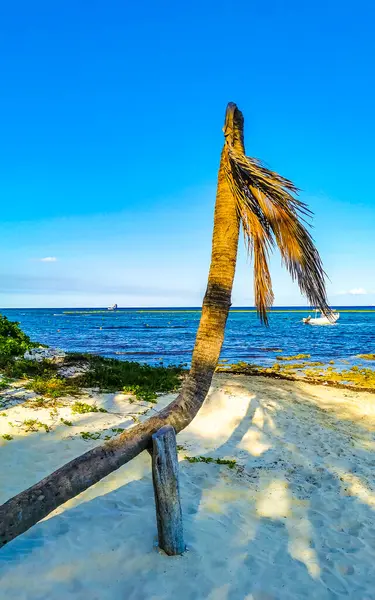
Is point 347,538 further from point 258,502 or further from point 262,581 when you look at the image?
point 262,581

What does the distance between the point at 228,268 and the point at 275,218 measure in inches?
30.0

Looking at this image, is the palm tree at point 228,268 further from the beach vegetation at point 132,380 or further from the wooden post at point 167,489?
the beach vegetation at point 132,380

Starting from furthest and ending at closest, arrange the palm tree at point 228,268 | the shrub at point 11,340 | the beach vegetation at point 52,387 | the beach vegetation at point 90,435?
the beach vegetation at point 52,387, the shrub at point 11,340, the beach vegetation at point 90,435, the palm tree at point 228,268

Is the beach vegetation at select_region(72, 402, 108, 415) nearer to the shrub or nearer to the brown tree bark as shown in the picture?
the shrub

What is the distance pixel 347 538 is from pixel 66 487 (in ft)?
12.6

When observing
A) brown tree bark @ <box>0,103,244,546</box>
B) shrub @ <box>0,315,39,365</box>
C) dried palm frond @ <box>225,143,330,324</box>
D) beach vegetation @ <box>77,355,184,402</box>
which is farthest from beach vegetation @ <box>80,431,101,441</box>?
dried palm frond @ <box>225,143,330,324</box>

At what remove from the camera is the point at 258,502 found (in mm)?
5977

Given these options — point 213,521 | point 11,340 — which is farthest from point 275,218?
point 11,340

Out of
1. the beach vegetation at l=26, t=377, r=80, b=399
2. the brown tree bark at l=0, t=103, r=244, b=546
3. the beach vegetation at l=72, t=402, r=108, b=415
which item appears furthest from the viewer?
the beach vegetation at l=26, t=377, r=80, b=399

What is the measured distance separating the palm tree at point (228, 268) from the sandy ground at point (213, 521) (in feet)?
3.76

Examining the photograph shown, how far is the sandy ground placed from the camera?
13.0ft

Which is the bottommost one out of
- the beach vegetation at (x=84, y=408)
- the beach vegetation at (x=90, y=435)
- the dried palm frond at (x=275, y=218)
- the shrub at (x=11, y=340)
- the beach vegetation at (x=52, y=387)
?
the beach vegetation at (x=90, y=435)

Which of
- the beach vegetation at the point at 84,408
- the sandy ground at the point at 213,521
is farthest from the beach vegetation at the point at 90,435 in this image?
the beach vegetation at the point at 84,408

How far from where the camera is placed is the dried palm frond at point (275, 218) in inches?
157
